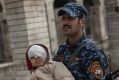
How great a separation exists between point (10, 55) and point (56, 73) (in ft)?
45.8

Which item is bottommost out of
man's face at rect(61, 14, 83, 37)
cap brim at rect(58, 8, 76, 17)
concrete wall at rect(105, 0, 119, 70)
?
concrete wall at rect(105, 0, 119, 70)

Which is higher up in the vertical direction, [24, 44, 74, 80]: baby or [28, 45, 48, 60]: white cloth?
[28, 45, 48, 60]: white cloth

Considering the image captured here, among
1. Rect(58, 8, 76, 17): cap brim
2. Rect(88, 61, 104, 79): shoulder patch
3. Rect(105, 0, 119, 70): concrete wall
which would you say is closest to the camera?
Rect(88, 61, 104, 79): shoulder patch

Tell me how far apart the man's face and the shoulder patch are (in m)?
0.29

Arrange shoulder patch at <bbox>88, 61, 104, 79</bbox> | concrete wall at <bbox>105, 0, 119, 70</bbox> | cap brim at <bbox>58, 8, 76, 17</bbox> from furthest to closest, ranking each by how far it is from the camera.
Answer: concrete wall at <bbox>105, 0, 119, 70</bbox>, cap brim at <bbox>58, 8, 76, 17</bbox>, shoulder patch at <bbox>88, 61, 104, 79</bbox>

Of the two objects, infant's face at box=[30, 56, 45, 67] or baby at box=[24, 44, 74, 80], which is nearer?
baby at box=[24, 44, 74, 80]

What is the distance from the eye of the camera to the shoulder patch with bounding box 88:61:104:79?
8.27 feet

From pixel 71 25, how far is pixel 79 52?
7.9 inches

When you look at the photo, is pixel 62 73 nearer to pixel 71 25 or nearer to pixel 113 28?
pixel 71 25

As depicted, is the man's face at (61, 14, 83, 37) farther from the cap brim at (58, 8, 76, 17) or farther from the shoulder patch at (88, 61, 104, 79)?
the shoulder patch at (88, 61, 104, 79)

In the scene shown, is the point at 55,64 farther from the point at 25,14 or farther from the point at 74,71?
the point at 25,14

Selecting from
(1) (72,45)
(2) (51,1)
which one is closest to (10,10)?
(2) (51,1)

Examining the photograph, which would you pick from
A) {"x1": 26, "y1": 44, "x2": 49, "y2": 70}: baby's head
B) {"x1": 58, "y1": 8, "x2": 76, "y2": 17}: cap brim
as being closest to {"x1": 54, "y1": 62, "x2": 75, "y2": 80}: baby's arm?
{"x1": 26, "y1": 44, "x2": 49, "y2": 70}: baby's head

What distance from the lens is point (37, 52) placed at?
2.77 m
